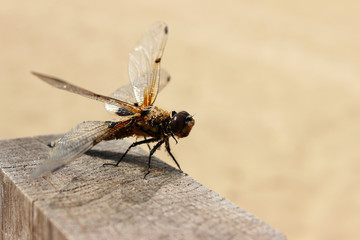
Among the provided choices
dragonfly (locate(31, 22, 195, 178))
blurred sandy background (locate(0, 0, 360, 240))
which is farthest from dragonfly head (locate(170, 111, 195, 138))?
blurred sandy background (locate(0, 0, 360, 240))

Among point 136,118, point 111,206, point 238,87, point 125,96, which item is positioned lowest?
point 111,206

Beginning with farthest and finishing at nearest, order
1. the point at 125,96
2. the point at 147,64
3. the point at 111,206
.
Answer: the point at 147,64
the point at 125,96
the point at 111,206

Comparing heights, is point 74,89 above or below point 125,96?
below

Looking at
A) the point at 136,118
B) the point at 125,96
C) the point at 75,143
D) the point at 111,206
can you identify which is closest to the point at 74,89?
the point at 75,143

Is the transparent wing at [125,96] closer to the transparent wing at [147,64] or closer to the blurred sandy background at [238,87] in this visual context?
the transparent wing at [147,64]

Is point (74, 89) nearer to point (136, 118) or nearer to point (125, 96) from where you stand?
point (136, 118)

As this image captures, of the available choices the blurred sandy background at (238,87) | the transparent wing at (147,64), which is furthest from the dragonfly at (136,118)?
the blurred sandy background at (238,87)

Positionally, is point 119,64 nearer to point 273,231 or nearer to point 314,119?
point 314,119

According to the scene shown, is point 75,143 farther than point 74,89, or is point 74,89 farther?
point 75,143
